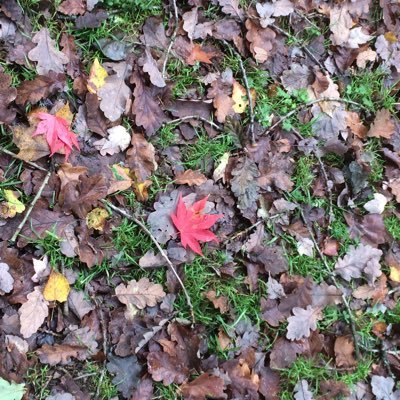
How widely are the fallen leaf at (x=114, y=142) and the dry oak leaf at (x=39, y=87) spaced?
34cm

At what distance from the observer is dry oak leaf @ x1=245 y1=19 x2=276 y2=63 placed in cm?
291

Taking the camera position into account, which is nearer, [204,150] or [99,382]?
[99,382]

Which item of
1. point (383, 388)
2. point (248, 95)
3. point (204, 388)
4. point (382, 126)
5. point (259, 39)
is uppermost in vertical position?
point (259, 39)

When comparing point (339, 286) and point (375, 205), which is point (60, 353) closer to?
point (339, 286)

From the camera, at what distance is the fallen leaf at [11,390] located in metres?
2.22

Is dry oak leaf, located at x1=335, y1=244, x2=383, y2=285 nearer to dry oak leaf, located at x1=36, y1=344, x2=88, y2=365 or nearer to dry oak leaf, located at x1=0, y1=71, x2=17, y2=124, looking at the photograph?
dry oak leaf, located at x1=36, y1=344, x2=88, y2=365

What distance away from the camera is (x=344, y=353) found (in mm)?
2756

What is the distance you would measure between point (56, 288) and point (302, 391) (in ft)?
4.64

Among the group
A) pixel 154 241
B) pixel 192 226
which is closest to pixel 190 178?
pixel 192 226

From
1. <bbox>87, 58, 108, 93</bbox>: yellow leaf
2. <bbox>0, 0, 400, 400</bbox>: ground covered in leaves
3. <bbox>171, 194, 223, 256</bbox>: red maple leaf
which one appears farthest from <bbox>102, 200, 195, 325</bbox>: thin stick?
<bbox>87, 58, 108, 93</bbox>: yellow leaf

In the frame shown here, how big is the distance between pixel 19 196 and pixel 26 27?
89 cm

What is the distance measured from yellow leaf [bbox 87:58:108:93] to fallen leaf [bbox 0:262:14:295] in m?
1.01

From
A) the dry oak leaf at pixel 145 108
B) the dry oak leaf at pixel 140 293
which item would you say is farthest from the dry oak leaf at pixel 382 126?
the dry oak leaf at pixel 140 293

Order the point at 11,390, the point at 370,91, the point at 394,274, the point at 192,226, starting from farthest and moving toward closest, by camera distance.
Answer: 1. the point at 370,91
2. the point at 394,274
3. the point at 192,226
4. the point at 11,390
